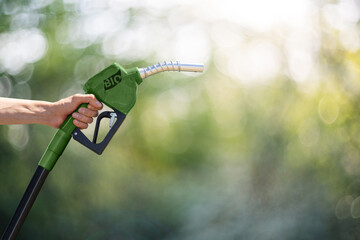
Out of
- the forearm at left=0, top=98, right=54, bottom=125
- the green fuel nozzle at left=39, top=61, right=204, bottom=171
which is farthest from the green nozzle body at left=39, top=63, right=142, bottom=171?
the forearm at left=0, top=98, right=54, bottom=125

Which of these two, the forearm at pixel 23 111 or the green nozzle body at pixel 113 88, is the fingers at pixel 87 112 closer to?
the green nozzle body at pixel 113 88

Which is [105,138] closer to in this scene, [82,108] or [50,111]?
[82,108]

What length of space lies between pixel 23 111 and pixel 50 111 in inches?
5.4

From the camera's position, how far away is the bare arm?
1426 millimetres

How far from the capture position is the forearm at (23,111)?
1545 mm

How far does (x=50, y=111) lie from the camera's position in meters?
1.51

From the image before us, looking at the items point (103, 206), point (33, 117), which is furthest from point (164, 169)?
point (33, 117)

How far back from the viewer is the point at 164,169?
7.84 metres

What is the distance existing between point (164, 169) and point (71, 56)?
2872 mm

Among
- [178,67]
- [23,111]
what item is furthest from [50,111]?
[178,67]

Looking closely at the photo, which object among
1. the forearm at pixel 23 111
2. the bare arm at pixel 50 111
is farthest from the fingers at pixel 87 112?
the forearm at pixel 23 111

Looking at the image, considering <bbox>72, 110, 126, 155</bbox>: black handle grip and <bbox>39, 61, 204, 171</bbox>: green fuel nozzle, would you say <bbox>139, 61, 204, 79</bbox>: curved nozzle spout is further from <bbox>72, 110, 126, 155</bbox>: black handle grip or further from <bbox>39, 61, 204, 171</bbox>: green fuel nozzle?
<bbox>72, 110, 126, 155</bbox>: black handle grip

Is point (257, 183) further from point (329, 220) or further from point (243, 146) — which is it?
point (329, 220)

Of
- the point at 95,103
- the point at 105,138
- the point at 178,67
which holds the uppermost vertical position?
the point at 178,67
